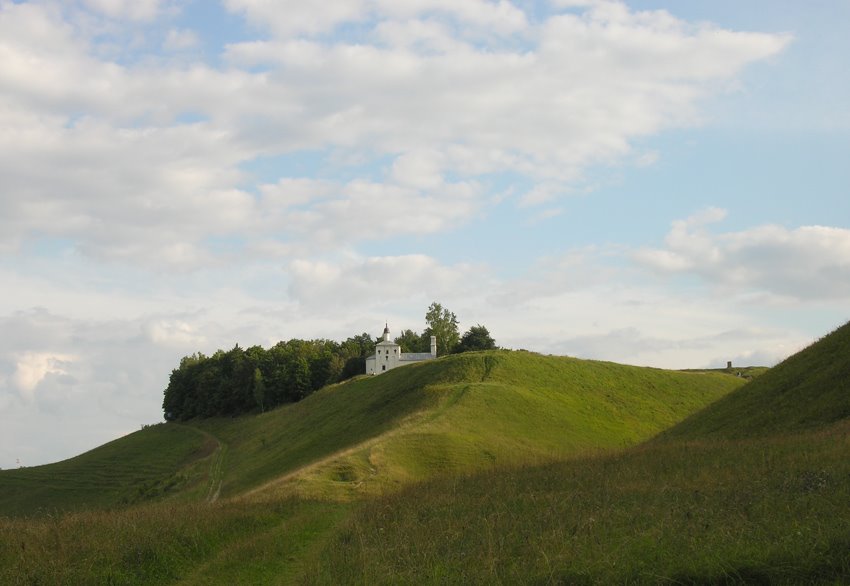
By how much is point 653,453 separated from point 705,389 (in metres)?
48.4

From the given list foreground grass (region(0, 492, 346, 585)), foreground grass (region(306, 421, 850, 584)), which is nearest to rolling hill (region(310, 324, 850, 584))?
foreground grass (region(306, 421, 850, 584))

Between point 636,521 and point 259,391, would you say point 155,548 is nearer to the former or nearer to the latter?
point 636,521

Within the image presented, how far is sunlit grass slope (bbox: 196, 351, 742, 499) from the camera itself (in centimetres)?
3912

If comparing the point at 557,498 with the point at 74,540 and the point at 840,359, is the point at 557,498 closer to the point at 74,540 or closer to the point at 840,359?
the point at 74,540

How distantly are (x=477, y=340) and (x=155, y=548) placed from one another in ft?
344

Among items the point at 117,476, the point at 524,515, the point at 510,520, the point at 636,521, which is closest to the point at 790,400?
the point at 524,515

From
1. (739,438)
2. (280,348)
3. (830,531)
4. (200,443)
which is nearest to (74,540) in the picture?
(830,531)

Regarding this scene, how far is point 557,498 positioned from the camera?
64.0 ft

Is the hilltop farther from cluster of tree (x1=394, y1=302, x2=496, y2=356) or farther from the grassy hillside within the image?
cluster of tree (x1=394, y1=302, x2=496, y2=356)

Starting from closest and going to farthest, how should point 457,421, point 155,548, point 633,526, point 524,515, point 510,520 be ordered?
point 633,526
point 155,548
point 510,520
point 524,515
point 457,421

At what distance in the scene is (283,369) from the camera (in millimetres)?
136000

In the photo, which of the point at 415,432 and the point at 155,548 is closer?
the point at 155,548

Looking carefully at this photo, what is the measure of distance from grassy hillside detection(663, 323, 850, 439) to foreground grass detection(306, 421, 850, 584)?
403cm

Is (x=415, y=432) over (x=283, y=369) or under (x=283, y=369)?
under
